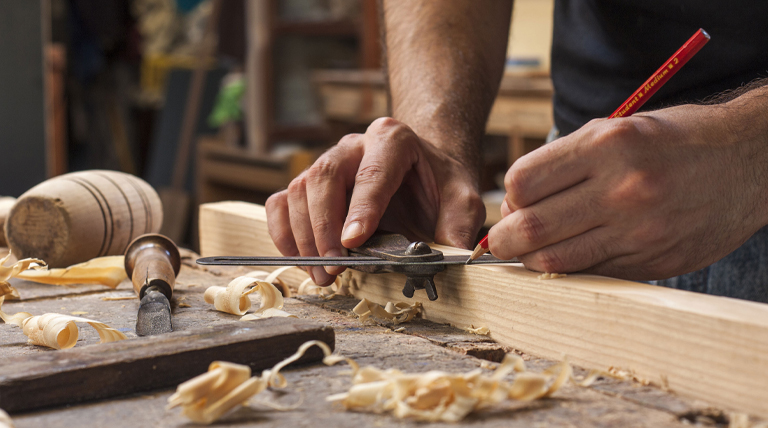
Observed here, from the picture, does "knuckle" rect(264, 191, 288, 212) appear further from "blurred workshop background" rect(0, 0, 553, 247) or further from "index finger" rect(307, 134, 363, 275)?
"blurred workshop background" rect(0, 0, 553, 247)

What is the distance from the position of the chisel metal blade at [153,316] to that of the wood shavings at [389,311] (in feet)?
0.93

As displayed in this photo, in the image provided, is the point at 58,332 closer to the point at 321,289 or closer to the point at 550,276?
the point at 321,289

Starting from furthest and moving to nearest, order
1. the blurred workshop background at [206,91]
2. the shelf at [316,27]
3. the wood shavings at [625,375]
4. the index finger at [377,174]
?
the shelf at [316,27], the blurred workshop background at [206,91], the index finger at [377,174], the wood shavings at [625,375]

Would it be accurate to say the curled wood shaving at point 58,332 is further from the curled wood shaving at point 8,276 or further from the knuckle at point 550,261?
the knuckle at point 550,261

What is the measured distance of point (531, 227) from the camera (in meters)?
0.90

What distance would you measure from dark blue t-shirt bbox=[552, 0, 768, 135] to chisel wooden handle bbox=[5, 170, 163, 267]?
1.06m

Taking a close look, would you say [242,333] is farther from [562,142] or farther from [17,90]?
[17,90]

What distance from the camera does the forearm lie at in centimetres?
156

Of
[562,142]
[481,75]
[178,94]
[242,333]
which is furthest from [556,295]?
[178,94]

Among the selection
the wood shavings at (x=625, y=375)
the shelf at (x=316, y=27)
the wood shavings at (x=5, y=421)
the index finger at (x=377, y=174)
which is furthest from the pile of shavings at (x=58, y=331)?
the shelf at (x=316, y=27)

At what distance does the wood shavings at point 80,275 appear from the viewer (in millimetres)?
1338

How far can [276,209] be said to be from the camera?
1.28 meters

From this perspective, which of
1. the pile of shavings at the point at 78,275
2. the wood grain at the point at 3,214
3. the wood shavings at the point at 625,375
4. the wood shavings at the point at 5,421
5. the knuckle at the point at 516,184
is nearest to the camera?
the wood shavings at the point at 5,421

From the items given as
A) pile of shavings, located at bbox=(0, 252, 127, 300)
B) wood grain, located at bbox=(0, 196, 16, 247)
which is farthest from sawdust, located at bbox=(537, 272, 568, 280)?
wood grain, located at bbox=(0, 196, 16, 247)
